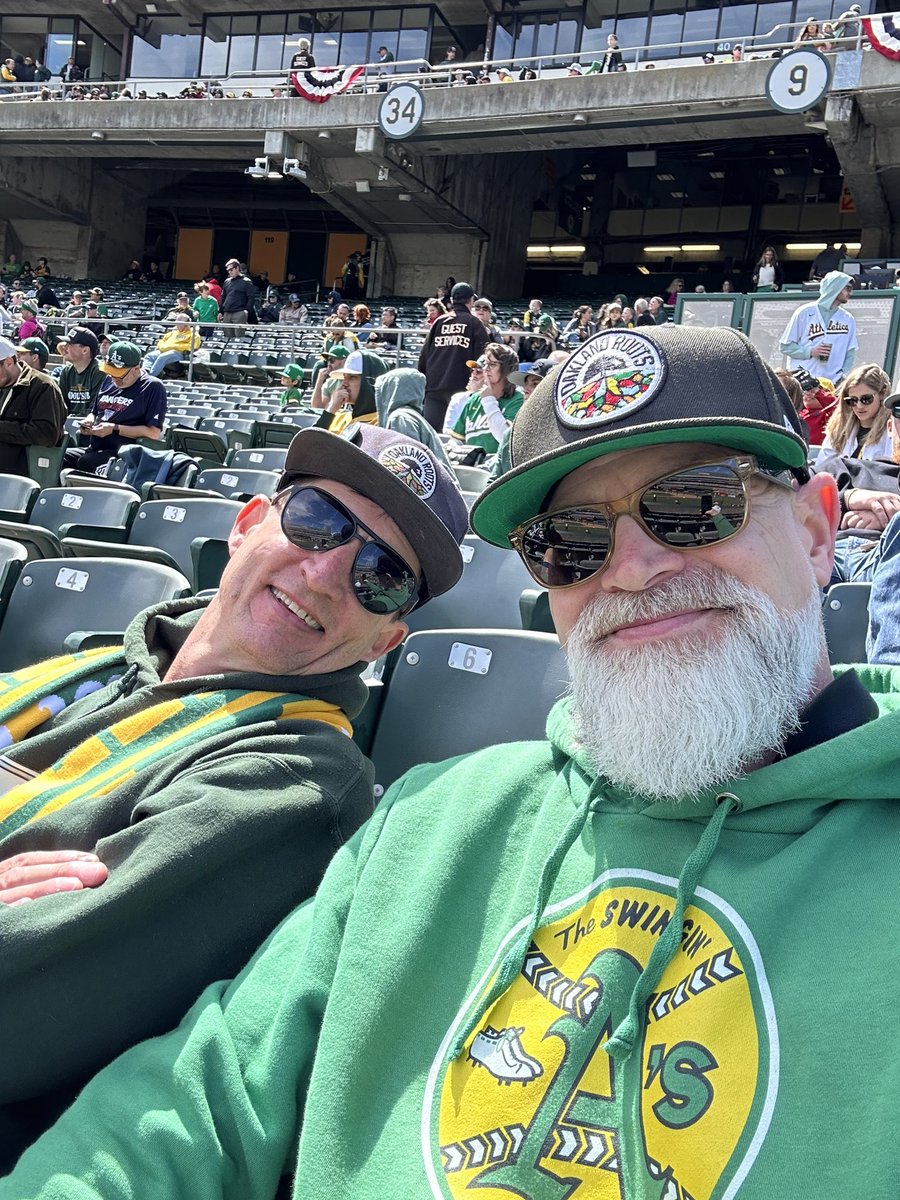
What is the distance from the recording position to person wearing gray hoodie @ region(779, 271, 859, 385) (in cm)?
843

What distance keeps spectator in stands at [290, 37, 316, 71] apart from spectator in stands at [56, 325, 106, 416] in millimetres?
19757

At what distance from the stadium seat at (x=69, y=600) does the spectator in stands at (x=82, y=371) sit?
5967 mm

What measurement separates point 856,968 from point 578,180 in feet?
105

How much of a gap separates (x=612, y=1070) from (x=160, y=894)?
62cm

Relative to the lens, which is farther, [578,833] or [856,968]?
[578,833]

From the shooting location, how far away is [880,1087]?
3.02 feet

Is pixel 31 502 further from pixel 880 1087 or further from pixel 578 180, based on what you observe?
pixel 578 180

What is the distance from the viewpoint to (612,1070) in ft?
3.53

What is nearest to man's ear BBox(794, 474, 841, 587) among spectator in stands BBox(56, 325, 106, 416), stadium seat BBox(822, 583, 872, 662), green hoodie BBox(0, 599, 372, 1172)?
green hoodie BBox(0, 599, 372, 1172)

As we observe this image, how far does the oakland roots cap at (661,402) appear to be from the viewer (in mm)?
1205

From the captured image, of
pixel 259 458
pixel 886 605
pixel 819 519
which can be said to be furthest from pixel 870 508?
pixel 259 458

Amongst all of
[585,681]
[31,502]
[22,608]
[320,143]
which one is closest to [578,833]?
[585,681]

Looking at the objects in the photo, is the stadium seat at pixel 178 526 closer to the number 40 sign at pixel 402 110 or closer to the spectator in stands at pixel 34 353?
the spectator in stands at pixel 34 353

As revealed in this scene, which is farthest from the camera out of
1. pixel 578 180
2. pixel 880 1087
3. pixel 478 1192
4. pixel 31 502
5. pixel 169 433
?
pixel 578 180
